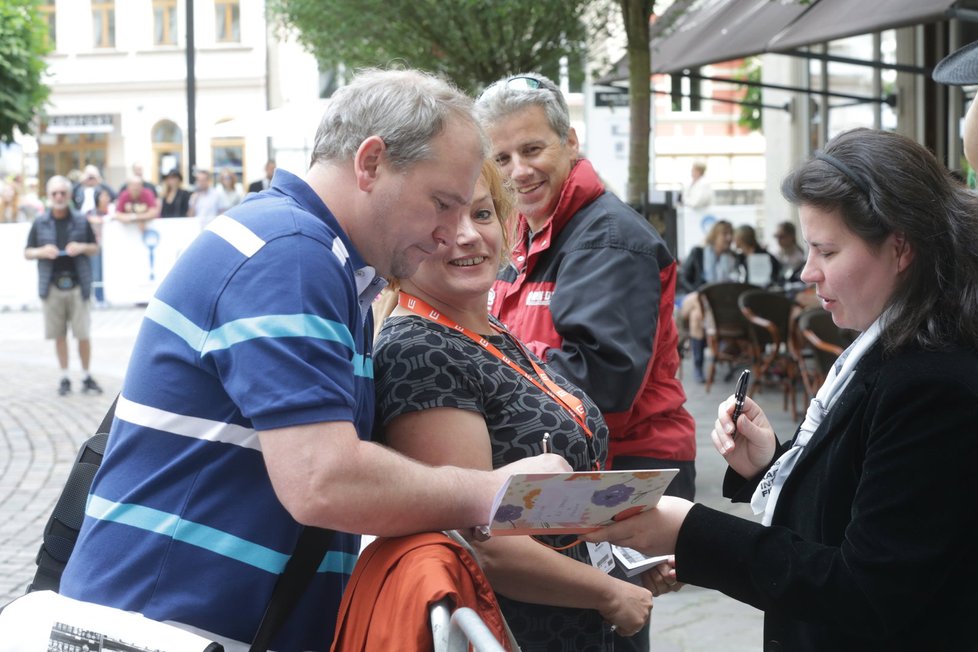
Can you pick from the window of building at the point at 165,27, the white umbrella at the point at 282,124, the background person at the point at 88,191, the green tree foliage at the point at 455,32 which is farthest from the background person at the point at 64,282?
the window of building at the point at 165,27

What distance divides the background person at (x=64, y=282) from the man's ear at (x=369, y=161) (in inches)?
421

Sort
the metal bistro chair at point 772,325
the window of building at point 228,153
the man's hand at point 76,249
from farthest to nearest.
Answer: the window of building at point 228,153
the man's hand at point 76,249
the metal bistro chair at point 772,325

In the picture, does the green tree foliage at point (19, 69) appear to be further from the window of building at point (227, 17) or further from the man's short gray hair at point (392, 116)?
the window of building at point (227, 17)

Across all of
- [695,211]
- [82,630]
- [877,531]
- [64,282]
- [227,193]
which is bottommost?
[82,630]

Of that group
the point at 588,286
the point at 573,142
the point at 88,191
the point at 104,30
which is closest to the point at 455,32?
the point at 573,142

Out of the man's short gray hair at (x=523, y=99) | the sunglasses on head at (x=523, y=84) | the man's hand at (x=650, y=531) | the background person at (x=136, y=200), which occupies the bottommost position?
the man's hand at (x=650, y=531)

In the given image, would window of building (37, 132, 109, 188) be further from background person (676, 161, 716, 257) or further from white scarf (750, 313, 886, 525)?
white scarf (750, 313, 886, 525)

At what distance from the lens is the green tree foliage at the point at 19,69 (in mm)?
17219

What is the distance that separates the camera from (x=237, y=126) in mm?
17828

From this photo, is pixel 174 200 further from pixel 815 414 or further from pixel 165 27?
pixel 165 27

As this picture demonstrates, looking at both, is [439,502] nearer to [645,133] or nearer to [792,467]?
[792,467]

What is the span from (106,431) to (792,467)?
1332mm

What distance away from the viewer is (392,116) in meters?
2.10

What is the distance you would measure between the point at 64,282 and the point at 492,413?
1069cm
